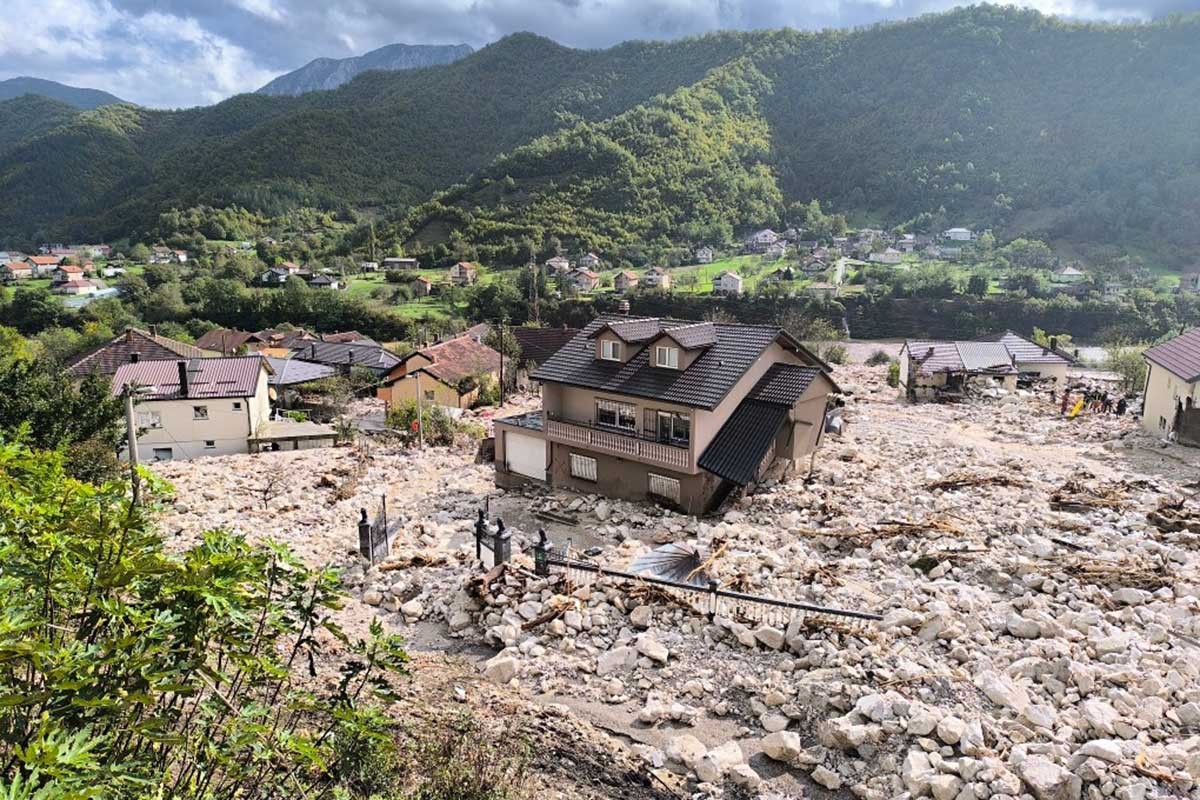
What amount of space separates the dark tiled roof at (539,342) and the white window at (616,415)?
32.6 meters

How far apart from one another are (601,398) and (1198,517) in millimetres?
16127

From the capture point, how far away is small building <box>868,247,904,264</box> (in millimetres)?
122938

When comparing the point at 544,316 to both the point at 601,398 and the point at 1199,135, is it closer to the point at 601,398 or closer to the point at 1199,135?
the point at 601,398

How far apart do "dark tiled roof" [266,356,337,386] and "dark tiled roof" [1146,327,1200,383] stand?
47.4 m

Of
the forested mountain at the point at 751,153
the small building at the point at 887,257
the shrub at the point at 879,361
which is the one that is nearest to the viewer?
the shrub at the point at 879,361

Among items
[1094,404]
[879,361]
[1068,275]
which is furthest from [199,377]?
[1068,275]

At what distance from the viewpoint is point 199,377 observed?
3372 cm

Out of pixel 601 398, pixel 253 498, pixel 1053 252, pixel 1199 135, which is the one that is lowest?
pixel 253 498

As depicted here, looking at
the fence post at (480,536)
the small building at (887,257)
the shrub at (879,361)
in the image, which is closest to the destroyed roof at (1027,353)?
the shrub at (879,361)

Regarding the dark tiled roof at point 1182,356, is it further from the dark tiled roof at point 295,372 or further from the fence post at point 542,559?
the dark tiled roof at point 295,372

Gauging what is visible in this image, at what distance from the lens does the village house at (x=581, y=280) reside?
101750 mm

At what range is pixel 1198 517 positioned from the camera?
1753cm

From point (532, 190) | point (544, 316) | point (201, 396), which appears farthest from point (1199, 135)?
point (201, 396)

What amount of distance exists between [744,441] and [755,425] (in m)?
0.78
